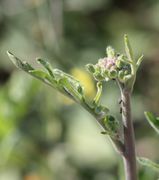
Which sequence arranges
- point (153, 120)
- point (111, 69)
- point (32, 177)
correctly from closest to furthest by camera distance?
point (111, 69) < point (153, 120) < point (32, 177)

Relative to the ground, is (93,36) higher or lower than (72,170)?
higher

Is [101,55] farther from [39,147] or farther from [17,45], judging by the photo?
[39,147]

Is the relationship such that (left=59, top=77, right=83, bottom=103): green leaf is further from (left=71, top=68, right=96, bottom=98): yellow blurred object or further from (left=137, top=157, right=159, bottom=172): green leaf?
(left=71, top=68, right=96, bottom=98): yellow blurred object

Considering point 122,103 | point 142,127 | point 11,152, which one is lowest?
point 122,103

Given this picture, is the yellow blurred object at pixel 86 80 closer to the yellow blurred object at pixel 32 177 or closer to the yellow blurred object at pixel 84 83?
the yellow blurred object at pixel 84 83

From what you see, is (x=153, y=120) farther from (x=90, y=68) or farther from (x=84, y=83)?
(x=84, y=83)

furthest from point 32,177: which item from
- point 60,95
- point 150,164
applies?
point 150,164

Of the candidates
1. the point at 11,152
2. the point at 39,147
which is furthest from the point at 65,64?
the point at 11,152
